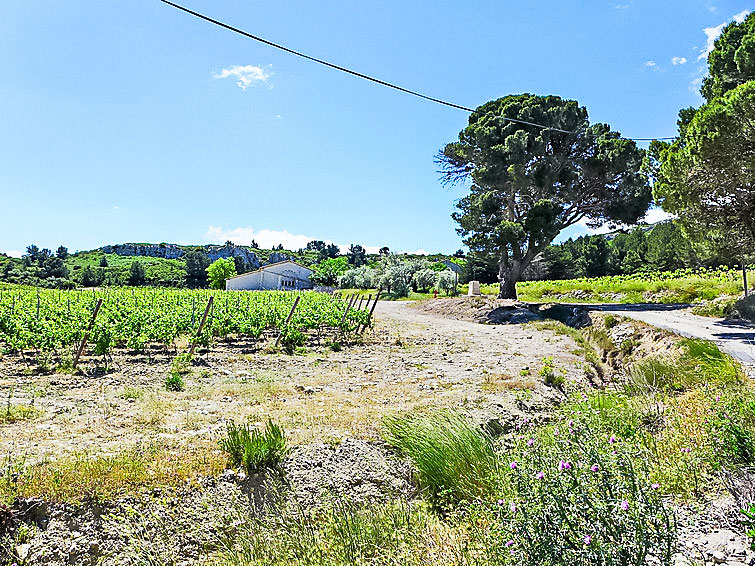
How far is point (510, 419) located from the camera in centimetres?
579

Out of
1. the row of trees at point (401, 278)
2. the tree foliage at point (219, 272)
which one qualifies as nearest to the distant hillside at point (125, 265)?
the tree foliage at point (219, 272)

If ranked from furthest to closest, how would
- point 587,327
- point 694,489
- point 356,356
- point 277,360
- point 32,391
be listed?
1. point 587,327
2. point 356,356
3. point 277,360
4. point 32,391
5. point 694,489

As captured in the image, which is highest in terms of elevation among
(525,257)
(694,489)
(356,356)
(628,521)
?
(525,257)

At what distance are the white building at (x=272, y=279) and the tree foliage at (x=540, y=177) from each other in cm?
4783

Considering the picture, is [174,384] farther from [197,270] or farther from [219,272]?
[197,270]

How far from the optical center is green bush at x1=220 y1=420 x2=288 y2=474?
4.34 meters

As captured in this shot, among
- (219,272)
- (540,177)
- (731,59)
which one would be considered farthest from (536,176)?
(219,272)

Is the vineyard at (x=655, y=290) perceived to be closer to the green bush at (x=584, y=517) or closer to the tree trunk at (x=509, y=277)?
the tree trunk at (x=509, y=277)

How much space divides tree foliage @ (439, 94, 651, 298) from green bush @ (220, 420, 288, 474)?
17.5m

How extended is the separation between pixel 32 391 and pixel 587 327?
49.9 ft

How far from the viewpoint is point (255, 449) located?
4.37 meters

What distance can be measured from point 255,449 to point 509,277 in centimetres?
2153

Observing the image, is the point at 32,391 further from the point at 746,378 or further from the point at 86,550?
the point at 746,378

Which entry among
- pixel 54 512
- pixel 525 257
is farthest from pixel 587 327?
pixel 54 512
